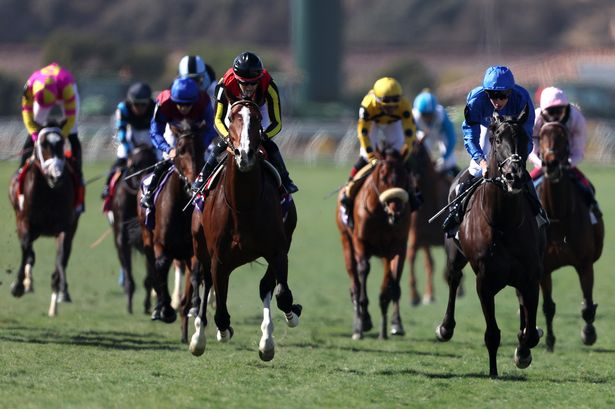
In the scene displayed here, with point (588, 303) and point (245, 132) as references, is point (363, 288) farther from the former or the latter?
point (245, 132)

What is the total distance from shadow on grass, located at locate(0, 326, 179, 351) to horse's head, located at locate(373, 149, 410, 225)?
2.50 metres

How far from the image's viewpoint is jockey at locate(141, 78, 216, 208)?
40.5ft

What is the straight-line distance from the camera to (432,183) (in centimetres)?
1656

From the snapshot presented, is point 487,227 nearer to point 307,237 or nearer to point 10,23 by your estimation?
point 307,237

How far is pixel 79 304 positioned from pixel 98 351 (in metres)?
5.03

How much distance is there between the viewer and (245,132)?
31.4 ft

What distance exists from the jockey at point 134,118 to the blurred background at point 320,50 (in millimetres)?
10828

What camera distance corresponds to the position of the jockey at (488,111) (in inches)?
401

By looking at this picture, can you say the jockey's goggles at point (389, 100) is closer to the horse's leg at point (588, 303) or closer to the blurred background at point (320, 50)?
the horse's leg at point (588, 303)

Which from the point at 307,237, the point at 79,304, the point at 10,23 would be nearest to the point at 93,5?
the point at 10,23

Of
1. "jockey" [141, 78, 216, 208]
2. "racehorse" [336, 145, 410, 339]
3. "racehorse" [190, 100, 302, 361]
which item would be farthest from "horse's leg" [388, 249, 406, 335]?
"racehorse" [190, 100, 302, 361]

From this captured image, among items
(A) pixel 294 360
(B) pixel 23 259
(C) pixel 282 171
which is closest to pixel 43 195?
(B) pixel 23 259

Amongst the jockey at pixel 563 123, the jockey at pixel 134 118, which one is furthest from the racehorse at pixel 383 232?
the jockey at pixel 134 118

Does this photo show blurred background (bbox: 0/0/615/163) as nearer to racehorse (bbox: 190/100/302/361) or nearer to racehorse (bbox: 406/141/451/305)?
racehorse (bbox: 406/141/451/305)
